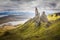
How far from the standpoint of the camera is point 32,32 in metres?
2.81

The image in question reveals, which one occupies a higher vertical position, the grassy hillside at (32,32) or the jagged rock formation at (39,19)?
the jagged rock formation at (39,19)

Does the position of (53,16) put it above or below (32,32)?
above

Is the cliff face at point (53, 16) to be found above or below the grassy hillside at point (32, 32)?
above

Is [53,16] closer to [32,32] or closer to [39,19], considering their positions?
[39,19]

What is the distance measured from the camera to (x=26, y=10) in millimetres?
2881

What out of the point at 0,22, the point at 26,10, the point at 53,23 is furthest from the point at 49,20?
the point at 0,22

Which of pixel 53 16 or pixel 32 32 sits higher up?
pixel 53 16

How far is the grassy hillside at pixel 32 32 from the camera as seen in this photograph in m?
2.77

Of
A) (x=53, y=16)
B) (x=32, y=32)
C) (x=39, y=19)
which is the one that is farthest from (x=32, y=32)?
(x=53, y=16)

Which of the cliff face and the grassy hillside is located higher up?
the cliff face

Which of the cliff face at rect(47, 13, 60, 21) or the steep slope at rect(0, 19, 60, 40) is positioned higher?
the cliff face at rect(47, 13, 60, 21)

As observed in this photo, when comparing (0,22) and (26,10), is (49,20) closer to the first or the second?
(26,10)

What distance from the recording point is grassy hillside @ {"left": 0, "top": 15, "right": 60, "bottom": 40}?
109 inches

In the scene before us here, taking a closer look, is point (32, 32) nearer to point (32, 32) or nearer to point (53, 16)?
point (32, 32)
